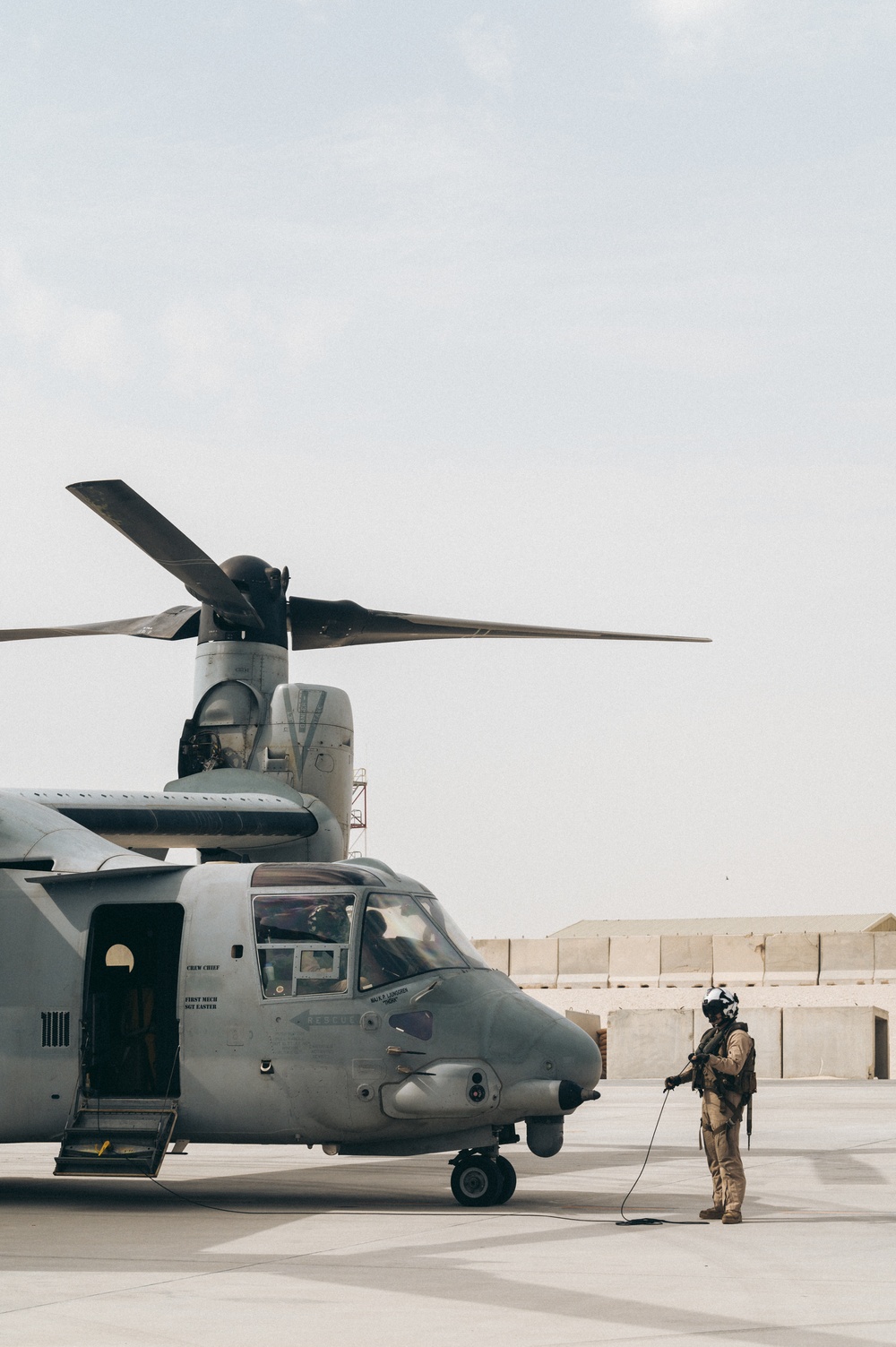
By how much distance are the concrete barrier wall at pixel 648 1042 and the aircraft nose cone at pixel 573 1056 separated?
2508 centimetres

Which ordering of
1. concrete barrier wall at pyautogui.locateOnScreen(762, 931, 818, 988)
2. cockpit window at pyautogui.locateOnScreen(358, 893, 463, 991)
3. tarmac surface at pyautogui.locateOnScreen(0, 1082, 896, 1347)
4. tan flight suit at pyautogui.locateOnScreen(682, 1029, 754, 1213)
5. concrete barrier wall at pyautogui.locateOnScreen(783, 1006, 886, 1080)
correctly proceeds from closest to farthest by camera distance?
tarmac surface at pyautogui.locateOnScreen(0, 1082, 896, 1347), tan flight suit at pyautogui.locateOnScreen(682, 1029, 754, 1213), cockpit window at pyautogui.locateOnScreen(358, 893, 463, 991), concrete barrier wall at pyautogui.locateOnScreen(783, 1006, 886, 1080), concrete barrier wall at pyautogui.locateOnScreen(762, 931, 818, 988)

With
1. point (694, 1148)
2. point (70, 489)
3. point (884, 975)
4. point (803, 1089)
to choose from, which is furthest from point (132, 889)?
point (884, 975)

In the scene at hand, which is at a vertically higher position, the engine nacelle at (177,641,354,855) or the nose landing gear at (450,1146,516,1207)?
the engine nacelle at (177,641,354,855)

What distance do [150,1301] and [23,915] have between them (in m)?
5.93

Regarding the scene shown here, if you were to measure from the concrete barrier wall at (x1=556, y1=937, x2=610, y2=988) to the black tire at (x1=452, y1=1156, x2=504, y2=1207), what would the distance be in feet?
96.0

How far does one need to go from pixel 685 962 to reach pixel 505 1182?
2894 cm

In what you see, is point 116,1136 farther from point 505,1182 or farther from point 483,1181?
point 505,1182

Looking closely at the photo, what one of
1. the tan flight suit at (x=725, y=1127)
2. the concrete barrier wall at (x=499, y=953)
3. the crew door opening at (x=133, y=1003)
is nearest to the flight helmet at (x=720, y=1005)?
the tan flight suit at (x=725, y=1127)

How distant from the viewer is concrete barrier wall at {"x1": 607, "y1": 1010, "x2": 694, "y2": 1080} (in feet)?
121

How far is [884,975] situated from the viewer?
126ft

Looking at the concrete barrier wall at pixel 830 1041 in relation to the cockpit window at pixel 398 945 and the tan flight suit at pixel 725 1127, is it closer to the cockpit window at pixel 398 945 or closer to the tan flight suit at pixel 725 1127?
the cockpit window at pixel 398 945

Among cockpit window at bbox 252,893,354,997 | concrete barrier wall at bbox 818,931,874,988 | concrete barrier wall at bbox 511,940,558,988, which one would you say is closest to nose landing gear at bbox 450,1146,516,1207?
cockpit window at bbox 252,893,354,997

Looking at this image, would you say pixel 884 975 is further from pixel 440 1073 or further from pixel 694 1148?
pixel 440 1073

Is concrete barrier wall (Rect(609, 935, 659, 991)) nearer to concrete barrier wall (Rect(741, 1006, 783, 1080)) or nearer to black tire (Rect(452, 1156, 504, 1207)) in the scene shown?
concrete barrier wall (Rect(741, 1006, 783, 1080))
